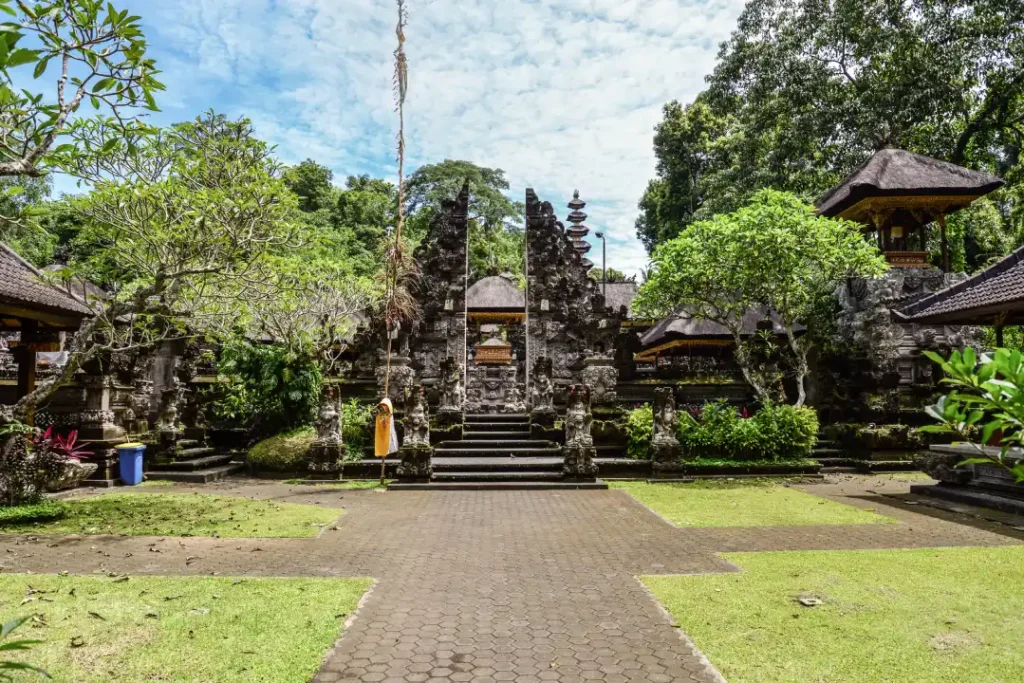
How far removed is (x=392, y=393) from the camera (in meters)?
18.7

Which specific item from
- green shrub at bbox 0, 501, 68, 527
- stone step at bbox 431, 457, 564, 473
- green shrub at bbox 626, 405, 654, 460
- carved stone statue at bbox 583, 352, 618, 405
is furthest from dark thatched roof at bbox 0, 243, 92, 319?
carved stone statue at bbox 583, 352, 618, 405

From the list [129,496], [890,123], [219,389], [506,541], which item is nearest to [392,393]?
A: [219,389]

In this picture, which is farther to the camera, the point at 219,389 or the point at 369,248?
the point at 369,248

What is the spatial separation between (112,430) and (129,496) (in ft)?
9.76

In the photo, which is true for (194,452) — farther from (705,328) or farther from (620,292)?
(620,292)

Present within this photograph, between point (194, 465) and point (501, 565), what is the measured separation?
10591mm

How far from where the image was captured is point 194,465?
566 inches

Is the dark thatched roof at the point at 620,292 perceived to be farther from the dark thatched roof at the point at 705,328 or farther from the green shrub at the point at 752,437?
the green shrub at the point at 752,437

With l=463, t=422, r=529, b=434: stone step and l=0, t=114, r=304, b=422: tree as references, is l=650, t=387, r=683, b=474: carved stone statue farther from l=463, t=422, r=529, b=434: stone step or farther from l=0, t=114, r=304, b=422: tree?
l=0, t=114, r=304, b=422: tree

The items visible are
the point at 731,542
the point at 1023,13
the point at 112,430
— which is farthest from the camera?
the point at 1023,13

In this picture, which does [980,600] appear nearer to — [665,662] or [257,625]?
[665,662]

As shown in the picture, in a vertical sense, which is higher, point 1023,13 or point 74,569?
point 1023,13

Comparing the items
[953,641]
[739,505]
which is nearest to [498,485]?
[739,505]

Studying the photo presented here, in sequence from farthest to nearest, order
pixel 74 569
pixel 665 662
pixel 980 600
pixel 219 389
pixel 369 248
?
pixel 369 248 → pixel 219 389 → pixel 74 569 → pixel 980 600 → pixel 665 662
